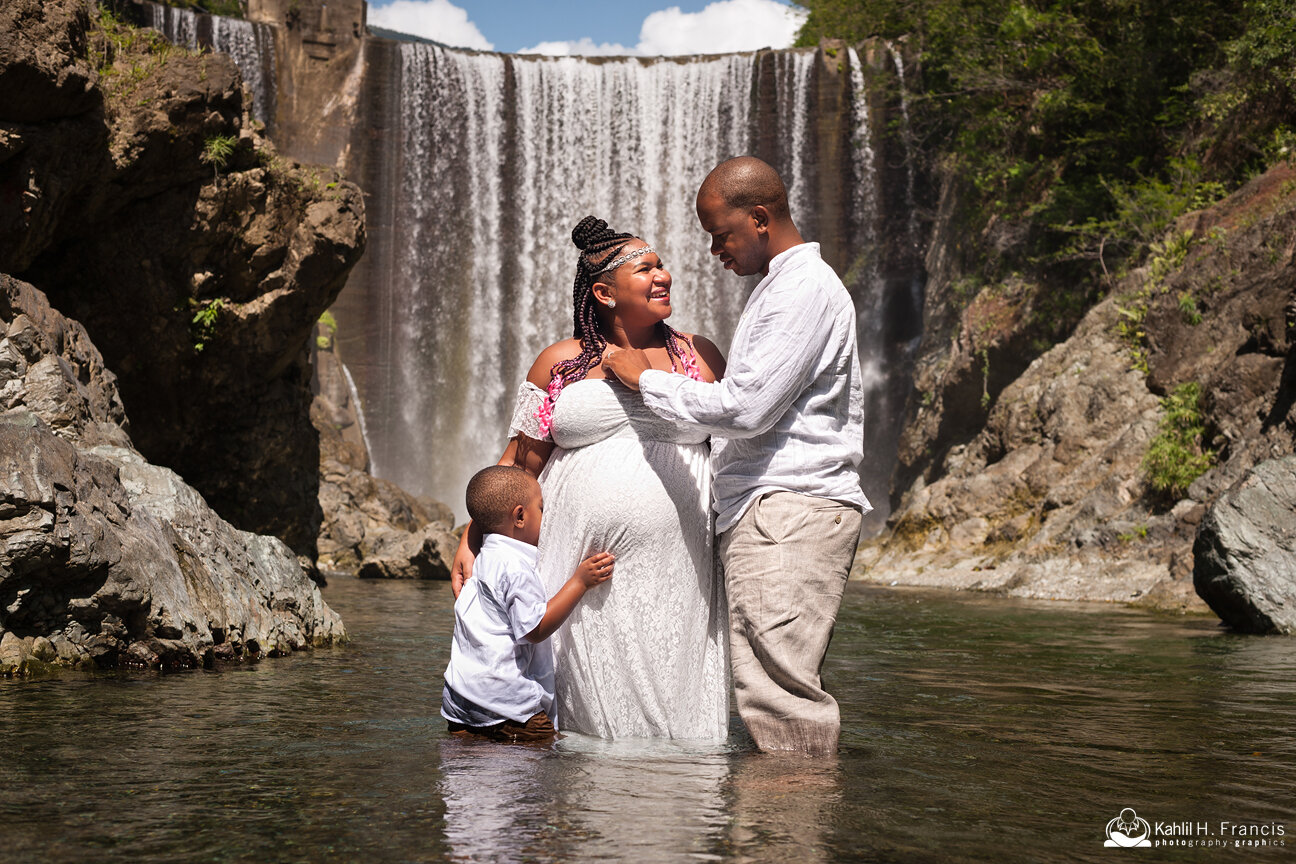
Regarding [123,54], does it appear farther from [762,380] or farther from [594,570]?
[762,380]

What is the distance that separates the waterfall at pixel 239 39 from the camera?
24984 millimetres

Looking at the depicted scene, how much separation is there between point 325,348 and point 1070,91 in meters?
15.9

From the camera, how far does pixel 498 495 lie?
14.5 feet

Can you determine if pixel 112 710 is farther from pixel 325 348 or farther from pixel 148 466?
pixel 325 348

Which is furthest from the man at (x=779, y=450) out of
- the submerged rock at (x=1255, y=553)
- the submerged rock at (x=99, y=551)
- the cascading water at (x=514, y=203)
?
the cascading water at (x=514, y=203)

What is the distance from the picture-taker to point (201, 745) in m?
4.21

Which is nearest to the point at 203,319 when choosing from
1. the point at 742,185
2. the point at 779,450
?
the point at 742,185

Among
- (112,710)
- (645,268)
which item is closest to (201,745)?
(112,710)

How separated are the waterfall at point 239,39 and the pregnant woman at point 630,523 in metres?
23.0

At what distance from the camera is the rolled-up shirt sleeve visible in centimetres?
372

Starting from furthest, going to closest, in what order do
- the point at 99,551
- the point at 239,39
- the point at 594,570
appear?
the point at 239,39 < the point at 99,551 < the point at 594,570

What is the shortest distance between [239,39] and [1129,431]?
19.9 m

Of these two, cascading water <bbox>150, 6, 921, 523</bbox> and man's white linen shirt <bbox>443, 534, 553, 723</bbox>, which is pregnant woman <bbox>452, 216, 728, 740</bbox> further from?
cascading water <bbox>150, 6, 921, 523</bbox>

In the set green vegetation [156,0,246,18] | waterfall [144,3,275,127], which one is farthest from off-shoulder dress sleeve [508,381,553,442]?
green vegetation [156,0,246,18]
